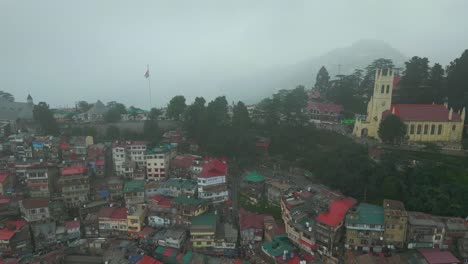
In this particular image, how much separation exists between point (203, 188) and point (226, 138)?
10719 millimetres

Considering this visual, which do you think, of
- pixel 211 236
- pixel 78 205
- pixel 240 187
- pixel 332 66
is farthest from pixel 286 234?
pixel 332 66

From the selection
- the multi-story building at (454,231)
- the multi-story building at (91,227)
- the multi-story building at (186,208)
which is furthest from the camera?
the multi-story building at (91,227)

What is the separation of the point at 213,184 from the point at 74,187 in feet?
52.9

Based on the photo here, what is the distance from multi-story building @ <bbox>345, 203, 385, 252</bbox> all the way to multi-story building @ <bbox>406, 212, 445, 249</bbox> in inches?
92.8

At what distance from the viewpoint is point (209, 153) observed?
43312mm

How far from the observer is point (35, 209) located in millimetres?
29875

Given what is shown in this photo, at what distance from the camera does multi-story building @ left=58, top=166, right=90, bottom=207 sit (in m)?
33.5

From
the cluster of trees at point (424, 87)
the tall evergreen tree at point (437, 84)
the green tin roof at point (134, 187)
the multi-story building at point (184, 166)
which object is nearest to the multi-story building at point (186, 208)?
the green tin roof at point (134, 187)

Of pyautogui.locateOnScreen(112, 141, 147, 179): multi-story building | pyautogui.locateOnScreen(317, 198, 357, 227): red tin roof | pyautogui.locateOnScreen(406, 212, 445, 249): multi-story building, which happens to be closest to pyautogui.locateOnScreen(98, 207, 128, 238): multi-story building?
pyautogui.locateOnScreen(112, 141, 147, 179): multi-story building

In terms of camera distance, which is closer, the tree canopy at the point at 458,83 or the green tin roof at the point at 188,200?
the green tin roof at the point at 188,200

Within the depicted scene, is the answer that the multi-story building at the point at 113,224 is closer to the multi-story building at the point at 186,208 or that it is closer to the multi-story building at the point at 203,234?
the multi-story building at the point at 186,208

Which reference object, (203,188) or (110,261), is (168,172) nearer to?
(203,188)

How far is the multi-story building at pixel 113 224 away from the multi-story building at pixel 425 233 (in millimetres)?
26522

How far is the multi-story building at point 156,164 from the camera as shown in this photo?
37562 mm
